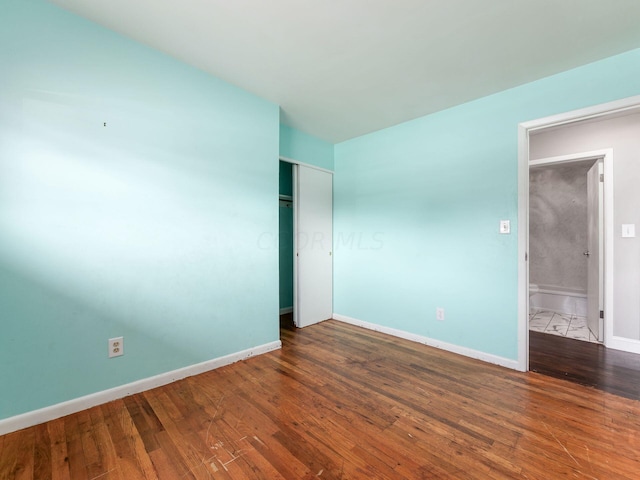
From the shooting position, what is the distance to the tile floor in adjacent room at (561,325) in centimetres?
319

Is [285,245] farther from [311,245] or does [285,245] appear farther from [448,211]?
[448,211]

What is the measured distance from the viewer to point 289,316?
13.3 ft

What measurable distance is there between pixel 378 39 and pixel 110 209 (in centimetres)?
218

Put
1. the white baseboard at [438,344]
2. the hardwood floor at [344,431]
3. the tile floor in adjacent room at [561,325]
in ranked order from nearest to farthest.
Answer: the hardwood floor at [344,431], the white baseboard at [438,344], the tile floor in adjacent room at [561,325]

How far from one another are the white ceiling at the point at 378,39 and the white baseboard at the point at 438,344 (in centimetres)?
244

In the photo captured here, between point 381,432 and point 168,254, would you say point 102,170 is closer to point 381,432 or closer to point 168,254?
point 168,254

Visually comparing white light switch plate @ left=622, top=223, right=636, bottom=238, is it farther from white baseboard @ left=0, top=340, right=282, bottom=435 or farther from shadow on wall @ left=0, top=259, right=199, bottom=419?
shadow on wall @ left=0, top=259, right=199, bottom=419

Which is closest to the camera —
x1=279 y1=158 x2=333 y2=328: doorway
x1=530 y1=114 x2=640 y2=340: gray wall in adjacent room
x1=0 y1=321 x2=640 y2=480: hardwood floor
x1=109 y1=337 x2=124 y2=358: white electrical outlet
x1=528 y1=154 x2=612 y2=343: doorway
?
x1=0 y1=321 x2=640 y2=480: hardwood floor

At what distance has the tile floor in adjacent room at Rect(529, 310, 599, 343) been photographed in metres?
3.19

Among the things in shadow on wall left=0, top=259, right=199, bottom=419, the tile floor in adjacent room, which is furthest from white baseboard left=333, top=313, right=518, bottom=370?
shadow on wall left=0, top=259, right=199, bottom=419

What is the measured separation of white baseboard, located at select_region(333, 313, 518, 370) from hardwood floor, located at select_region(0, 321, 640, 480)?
0.14 metres

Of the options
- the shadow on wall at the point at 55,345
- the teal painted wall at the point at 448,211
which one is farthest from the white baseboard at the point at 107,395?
the teal painted wall at the point at 448,211

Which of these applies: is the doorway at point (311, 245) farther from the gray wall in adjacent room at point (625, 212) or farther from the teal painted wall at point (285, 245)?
the gray wall in adjacent room at point (625, 212)

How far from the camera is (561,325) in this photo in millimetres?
3578
